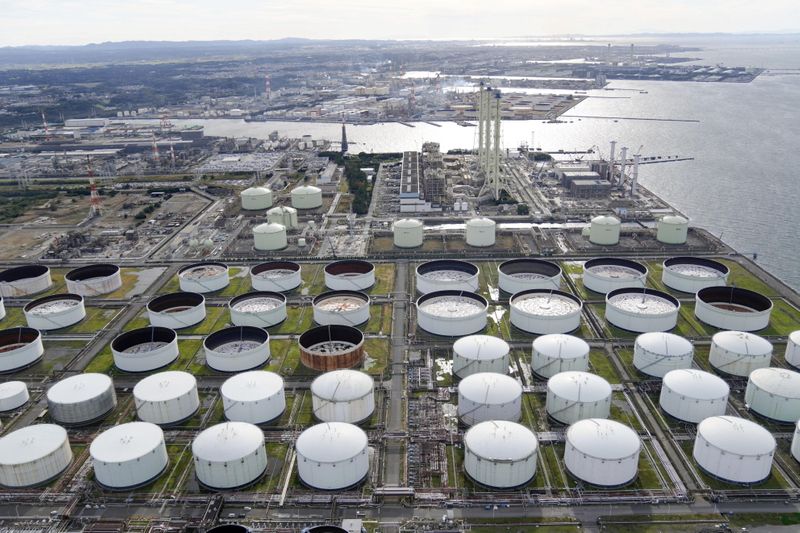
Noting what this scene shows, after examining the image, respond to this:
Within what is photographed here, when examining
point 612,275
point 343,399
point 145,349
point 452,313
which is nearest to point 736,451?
point 343,399

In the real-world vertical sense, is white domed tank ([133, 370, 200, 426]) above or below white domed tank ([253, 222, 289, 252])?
below

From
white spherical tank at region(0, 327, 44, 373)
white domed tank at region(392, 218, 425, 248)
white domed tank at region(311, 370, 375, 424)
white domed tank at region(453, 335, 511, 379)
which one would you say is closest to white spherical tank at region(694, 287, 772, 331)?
white domed tank at region(453, 335, 511, 379)

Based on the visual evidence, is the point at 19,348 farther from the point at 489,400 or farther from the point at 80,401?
the point at 489,400

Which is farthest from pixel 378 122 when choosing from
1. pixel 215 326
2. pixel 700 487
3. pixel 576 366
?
pixel 700 487

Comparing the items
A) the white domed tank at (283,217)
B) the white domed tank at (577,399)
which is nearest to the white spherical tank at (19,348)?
the white domed tank at (283,217)

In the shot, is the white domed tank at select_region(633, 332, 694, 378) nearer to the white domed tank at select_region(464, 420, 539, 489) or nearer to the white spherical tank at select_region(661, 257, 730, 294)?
the white domed tank at select_region(464, 420, 539, 489)
